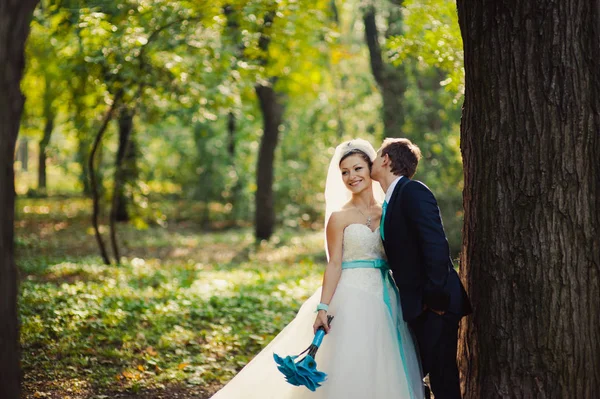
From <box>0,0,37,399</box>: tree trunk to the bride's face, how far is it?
90.0 inches

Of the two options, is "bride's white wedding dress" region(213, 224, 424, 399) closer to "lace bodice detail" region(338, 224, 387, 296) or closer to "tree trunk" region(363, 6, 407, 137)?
"lace bodice detail" region(338, 224, 387, 296)

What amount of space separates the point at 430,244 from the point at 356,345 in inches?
34.1

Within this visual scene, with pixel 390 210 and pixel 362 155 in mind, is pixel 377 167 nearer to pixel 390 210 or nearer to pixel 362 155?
pixel 362 155

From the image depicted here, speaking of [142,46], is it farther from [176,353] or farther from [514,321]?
[514,321]

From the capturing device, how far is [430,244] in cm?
404

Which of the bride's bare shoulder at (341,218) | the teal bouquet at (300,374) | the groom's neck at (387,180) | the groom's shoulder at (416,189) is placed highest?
the groom's neck at (387,180)

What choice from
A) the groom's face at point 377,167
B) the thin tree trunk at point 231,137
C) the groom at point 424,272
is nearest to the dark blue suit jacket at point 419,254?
the groom at point 424,272

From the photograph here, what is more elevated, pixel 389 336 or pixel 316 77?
pixel 316 77

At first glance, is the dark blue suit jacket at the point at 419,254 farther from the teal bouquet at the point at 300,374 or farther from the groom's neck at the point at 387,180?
the teal bouquet at the point at 300,374

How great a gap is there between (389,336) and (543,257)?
3.78ft

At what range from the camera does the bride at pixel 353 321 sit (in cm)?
421

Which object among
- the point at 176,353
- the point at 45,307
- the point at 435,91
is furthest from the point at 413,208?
the point at 435,91

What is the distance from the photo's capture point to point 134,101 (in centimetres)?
1180

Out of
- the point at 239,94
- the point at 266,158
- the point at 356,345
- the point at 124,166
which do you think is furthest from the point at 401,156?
the point at 266,158
